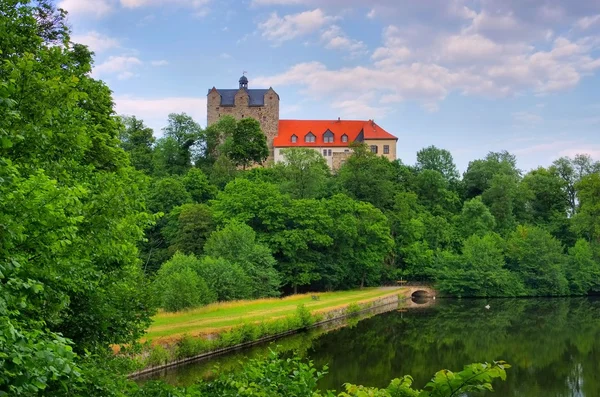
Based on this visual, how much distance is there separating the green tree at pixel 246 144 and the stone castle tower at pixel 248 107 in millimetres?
8374

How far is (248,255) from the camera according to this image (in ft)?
110

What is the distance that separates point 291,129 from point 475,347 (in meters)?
49.2

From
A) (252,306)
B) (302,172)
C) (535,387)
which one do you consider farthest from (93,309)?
(302,172)

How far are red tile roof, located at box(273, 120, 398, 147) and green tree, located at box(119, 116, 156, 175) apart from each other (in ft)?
52.4

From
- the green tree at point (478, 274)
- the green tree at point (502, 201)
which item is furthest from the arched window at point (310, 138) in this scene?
the green tree at point (478, 274)

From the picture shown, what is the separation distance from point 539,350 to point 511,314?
1270cm

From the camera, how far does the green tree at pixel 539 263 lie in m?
49.1

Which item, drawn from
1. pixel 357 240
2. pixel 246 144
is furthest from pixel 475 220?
pixel 246 144

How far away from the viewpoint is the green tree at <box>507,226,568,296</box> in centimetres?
4906

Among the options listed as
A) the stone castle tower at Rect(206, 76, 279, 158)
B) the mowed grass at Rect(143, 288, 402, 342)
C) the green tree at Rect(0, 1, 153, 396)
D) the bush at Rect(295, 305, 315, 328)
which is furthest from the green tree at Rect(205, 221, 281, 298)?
the stone castle tower at Rect(206, 76, 279, 158)

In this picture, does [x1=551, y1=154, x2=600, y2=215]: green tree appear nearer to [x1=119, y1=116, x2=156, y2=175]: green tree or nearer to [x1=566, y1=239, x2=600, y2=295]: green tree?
[x1=566, y1=239, x2=600, y2=295]: green tree

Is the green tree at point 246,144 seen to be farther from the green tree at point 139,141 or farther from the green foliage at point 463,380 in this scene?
the green foliage at point 463,380

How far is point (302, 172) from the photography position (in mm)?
52031

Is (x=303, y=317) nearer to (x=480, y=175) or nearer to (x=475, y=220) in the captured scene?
(x=475, y=220)
